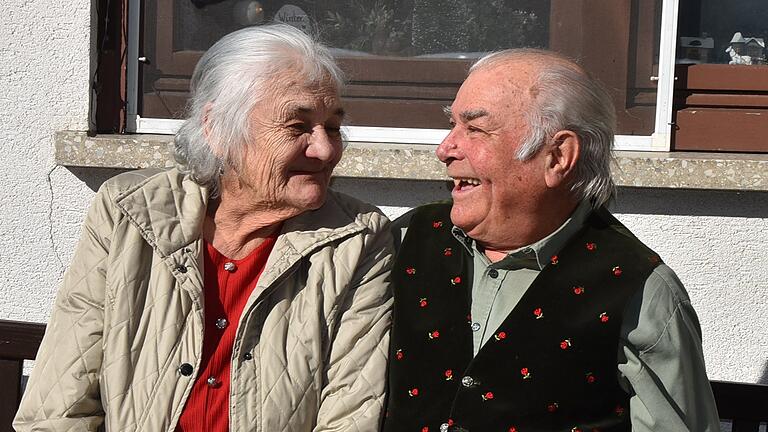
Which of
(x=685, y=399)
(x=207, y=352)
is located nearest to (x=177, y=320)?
(x=207, y=352)

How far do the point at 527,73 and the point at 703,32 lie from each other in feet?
5.40

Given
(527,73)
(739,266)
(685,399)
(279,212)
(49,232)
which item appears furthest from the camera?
(49,232)

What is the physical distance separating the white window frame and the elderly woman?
1030mm

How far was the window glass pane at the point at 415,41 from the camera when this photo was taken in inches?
152

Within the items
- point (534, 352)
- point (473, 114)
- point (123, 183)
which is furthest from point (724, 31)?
point (123, 183)

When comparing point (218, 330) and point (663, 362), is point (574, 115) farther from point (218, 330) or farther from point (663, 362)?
point (218, 330)

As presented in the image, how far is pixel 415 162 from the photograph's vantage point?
3764mm

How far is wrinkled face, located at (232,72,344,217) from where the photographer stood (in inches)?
102

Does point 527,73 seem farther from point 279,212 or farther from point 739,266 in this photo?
point 739,266

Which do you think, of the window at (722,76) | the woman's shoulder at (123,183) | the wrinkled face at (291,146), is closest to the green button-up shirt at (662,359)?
the wrinkled face at (291,146)

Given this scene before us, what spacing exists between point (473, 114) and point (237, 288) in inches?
28.6

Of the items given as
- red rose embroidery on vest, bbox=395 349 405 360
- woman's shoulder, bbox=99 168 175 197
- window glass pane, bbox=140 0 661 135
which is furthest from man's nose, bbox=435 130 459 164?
window glass pane, bbox=140 0 661 135

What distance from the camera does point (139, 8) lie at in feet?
13.5

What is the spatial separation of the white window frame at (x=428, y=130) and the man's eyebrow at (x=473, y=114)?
124 cm
